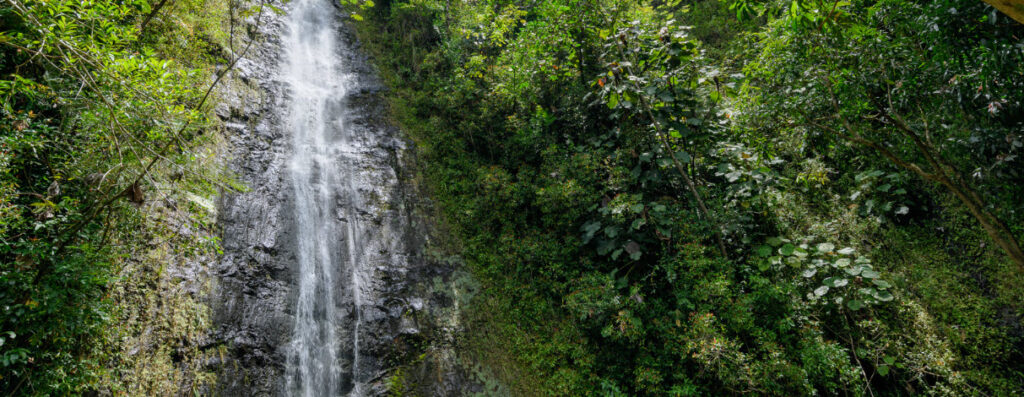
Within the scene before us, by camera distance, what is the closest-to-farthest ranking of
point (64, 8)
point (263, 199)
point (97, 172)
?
point (64, 8), point (97, 172), point (263, 199)

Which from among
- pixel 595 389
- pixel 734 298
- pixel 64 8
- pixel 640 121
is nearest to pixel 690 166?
pixel 640 121

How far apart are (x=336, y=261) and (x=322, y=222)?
991 millimetres

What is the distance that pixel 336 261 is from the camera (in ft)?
23.8

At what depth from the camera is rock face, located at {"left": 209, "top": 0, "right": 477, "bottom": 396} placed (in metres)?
5.82

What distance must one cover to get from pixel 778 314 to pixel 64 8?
8141 millimetres

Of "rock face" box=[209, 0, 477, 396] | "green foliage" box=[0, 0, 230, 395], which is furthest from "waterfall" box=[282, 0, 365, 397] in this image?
"green foliage" box=[0, 0, 230, 395]

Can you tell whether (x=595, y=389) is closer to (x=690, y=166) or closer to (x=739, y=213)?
(x=739, y=213)

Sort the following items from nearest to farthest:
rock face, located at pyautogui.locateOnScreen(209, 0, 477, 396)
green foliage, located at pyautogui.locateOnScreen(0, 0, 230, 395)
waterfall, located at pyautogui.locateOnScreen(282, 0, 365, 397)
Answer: green foliage, located at pyautogui.locateOnScreen(0, 0, 230, 395), rock face, located at pyautogui.locateOnScreen(209, 0, 477, 396), waterfall, located at pyautogui.locateOnScreen(282, 0, 365, 397)

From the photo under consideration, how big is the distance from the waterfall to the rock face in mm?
31

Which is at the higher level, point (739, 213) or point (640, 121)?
point (640, 121)

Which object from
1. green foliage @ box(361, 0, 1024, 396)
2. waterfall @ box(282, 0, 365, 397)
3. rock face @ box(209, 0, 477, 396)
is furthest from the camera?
waterfall @ box(282, 0, 365, 397)

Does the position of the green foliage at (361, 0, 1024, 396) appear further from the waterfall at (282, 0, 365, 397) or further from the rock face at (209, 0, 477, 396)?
the waterfall at (282, 0, 365, 397)

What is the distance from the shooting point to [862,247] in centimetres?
511

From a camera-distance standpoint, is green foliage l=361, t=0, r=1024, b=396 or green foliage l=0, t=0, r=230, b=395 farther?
green foliage l=361, t=0, r=1024, b=396
